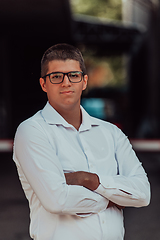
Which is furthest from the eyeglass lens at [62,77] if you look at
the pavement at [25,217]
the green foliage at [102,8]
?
the green foliage at [102,8]

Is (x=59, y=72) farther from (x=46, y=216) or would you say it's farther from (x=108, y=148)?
(x=46, y=216)

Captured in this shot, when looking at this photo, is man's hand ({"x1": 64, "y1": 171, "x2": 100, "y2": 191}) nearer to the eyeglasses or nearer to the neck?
the neck

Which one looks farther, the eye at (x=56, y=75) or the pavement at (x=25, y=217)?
the pavement at (x=25, y=217)

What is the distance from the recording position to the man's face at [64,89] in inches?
86.2

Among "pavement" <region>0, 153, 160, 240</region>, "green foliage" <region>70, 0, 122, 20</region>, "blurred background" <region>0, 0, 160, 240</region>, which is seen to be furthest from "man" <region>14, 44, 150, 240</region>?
"green foliage" <region>70, 0, 122, 20</region>

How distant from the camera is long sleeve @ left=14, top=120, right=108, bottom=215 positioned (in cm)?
202

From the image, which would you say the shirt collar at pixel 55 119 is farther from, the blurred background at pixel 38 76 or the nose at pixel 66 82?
the blurred background at pixel 38 76

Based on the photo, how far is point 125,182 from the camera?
2.23m

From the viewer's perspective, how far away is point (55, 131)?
2197mm

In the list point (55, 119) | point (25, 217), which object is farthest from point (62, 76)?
point (25, 217)

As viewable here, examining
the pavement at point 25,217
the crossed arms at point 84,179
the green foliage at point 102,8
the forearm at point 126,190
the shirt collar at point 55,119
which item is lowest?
the pavement at point 25,217

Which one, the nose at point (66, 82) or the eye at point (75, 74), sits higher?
the eye at point (75, 74)

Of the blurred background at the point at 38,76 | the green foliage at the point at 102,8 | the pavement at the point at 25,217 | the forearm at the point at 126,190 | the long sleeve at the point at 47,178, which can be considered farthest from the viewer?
the green foliage at the point at 102,8

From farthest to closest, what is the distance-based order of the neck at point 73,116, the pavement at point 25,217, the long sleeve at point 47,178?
the pavement at point 25,217 < the neck at point 73,116 < the long sleeve at point 47,178
